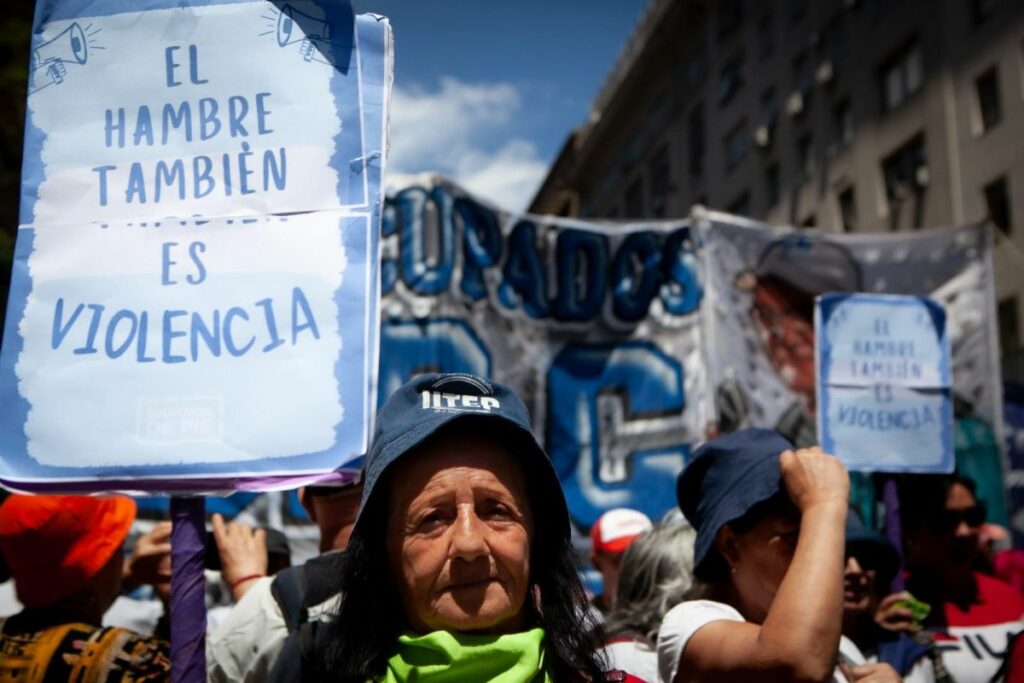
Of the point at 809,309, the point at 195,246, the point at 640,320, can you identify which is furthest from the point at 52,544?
the point at 809,309

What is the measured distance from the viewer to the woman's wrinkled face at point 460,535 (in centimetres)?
160

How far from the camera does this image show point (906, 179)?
19.7 meters

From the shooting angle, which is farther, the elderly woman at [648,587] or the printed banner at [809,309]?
the printed banner at [809,309]

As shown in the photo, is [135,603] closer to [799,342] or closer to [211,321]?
[211,321]

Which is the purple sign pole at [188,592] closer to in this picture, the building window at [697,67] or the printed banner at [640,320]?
the printed banner at [640,320]

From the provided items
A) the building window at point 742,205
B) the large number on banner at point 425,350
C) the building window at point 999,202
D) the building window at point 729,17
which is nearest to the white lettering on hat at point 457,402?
the large number on banner at point 425,350

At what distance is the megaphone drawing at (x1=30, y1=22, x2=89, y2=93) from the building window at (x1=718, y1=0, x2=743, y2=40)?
2704 cm

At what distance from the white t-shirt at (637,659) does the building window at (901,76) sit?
1866 centimetres

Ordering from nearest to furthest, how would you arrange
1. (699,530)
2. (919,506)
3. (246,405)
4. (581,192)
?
1. (246,405)
2. (699,530)
3. (919,506)
4. (581,192)

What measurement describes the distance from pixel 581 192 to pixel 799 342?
1404 inches

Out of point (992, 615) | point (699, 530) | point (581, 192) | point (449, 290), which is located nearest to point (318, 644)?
point (699, 530)

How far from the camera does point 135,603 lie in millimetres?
4250

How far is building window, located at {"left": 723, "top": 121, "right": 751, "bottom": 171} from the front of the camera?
88.0 feet

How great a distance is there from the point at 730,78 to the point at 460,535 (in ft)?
90.7
